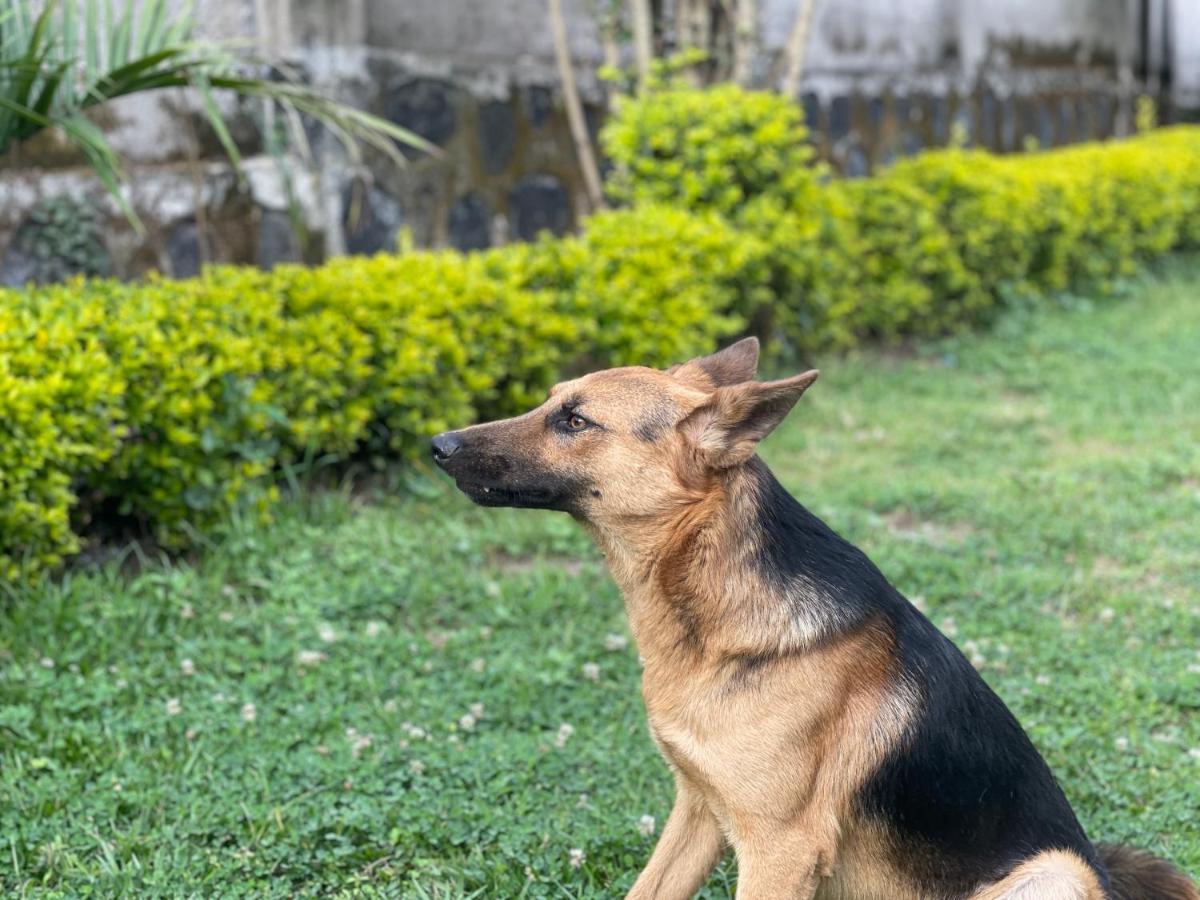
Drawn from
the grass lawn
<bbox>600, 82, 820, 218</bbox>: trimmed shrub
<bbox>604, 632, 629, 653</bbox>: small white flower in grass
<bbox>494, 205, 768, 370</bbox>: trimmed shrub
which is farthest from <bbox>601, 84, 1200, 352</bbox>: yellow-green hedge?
<bbox>604, 632, 629, 653</bbox>: small white flower in grass

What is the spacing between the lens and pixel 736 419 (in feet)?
9.82

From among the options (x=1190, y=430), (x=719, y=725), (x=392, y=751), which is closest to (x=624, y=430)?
(x=719, y=725)

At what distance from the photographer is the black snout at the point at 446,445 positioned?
3119 mm

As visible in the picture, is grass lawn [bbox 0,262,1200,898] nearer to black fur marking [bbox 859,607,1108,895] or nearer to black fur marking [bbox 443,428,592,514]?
black fur marking [bbox 859,607,1108,895]

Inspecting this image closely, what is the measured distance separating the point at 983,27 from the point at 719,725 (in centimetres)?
1270

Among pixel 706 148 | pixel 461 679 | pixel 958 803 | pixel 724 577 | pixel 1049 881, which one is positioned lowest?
pixel 461 679

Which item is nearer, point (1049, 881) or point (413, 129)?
point (1049, 881)

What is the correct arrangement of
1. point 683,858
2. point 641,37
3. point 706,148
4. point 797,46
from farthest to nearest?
point 797,46 → point 641,37 → point 706,148 → point 683,858

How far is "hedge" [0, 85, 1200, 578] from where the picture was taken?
500 cm

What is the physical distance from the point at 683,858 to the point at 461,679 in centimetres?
169

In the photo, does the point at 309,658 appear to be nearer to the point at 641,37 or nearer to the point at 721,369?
the point at 721,369

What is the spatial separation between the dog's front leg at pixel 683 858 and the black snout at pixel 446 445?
0.95 metres

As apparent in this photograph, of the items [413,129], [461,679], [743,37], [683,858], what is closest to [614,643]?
[461,679]

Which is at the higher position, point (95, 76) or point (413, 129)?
point (95, 76)
